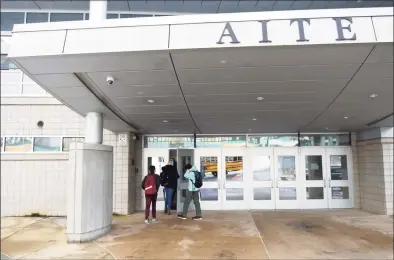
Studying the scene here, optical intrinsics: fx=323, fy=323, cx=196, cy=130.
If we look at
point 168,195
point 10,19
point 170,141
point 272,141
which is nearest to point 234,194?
point 272,141

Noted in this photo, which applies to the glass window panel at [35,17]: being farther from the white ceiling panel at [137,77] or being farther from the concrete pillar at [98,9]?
the white ceiling panel at [137,77]

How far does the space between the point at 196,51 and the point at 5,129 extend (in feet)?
28.4

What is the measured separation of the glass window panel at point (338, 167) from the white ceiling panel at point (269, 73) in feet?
21.6

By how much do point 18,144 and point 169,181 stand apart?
4.99 meters

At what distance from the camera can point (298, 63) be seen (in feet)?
14.7

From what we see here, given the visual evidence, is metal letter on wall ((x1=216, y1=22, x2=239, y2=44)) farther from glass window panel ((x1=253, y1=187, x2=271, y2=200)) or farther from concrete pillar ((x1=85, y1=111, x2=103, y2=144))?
glass window panel ((x1=253, y1=187, x2=271, y2=200))

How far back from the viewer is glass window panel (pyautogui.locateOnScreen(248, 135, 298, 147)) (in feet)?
36.2

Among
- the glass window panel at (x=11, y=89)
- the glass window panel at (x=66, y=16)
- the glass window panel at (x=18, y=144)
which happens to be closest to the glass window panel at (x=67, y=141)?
the glass window panel at (x=18, y=144)

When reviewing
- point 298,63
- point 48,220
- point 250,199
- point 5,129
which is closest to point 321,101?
point 298,63

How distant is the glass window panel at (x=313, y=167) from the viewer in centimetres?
1087

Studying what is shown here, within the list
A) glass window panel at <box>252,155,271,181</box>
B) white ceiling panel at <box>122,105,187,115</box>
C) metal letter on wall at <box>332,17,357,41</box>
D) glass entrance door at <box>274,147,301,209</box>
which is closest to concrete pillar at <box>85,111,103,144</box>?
white ceiling panel at <box>122,105,187,115</box>

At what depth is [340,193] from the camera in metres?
10.8

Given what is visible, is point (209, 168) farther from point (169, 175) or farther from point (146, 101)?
point (146, 101)

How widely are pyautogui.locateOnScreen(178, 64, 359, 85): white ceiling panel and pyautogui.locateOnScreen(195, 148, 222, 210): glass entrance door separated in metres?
6.03
